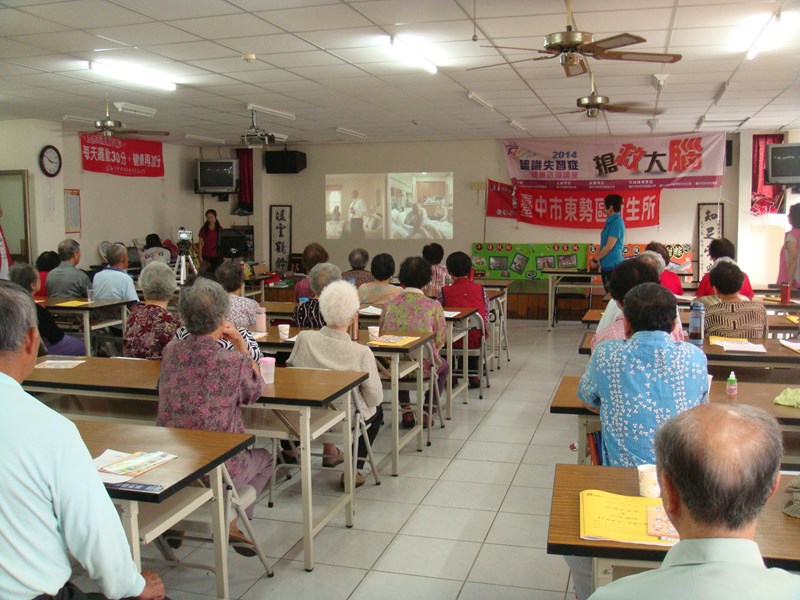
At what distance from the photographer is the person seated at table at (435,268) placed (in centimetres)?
675

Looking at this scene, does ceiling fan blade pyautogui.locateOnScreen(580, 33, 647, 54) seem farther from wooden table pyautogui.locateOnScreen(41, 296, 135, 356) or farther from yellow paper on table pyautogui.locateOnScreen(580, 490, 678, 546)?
wooden table pyautogui.locateOnScreen(41, 296, 135, 356)

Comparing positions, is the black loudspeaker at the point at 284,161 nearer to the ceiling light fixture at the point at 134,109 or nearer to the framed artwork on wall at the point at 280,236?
the framed artwork on wall at the point at 280,236

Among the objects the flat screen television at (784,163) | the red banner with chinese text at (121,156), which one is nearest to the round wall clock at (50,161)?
the red banner with chinese text at (121,156)

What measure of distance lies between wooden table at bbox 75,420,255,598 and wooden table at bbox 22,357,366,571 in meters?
0.47

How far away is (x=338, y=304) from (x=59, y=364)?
150 centimetres

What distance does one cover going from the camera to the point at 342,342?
12.2 feet

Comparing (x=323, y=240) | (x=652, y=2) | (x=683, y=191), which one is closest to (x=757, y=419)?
(x=652, y=2)

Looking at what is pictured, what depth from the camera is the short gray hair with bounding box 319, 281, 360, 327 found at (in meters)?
3.69

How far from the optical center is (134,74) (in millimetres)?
6414

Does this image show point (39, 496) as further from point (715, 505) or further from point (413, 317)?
point (413, 317)

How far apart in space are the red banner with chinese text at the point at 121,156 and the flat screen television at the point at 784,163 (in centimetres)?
865

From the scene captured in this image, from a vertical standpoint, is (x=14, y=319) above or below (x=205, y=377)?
above

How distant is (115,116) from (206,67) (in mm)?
3155

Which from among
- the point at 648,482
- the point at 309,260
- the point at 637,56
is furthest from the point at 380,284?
the point at 648,482
